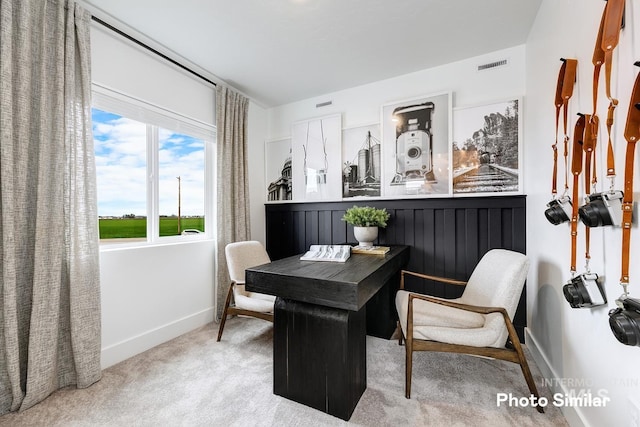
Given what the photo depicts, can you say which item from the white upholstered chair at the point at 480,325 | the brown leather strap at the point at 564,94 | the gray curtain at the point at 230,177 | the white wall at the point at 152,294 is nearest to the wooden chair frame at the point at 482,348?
the white upholstered chair at the point at 480,325

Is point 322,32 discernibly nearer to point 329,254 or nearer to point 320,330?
point 329,254

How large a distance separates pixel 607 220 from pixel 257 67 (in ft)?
9.49

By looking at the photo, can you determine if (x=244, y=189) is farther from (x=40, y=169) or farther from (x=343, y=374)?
(x=343, y=374)

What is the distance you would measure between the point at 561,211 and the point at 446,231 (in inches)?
47.0

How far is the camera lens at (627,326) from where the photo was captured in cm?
81

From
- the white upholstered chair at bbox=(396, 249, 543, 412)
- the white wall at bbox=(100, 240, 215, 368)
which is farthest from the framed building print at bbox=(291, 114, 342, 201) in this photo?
the white upholstered chair at bbox=(396, 249, 543, 412)

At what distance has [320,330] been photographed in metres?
1.55

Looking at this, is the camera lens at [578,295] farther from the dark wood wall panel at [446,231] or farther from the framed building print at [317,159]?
the framed building print at [317,159]

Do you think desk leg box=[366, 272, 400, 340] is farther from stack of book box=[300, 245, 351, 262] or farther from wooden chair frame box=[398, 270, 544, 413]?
wooden chair frame box=[398, 270, 544, 413]

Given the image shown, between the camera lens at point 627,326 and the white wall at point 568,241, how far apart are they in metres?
0.15

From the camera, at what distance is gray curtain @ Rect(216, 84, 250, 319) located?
9.72 ft

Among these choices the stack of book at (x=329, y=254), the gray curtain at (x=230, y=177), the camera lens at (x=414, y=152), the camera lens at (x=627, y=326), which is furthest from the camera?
the gray curtain at (x=230, y=177)

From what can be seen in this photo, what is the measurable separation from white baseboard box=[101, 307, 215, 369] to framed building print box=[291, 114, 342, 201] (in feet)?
5.69

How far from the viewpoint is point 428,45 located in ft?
7.90
